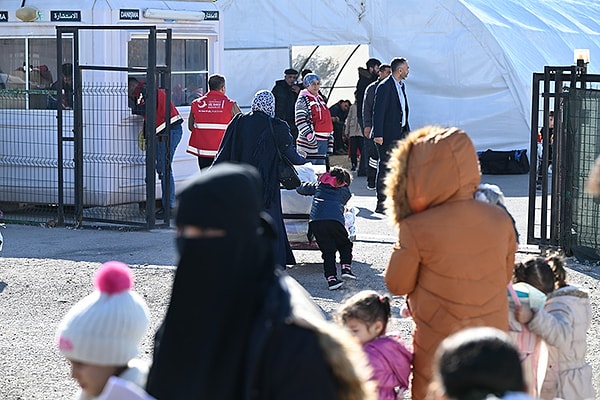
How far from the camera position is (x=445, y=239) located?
4.43 m

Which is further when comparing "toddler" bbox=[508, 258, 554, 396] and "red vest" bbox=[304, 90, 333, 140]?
"red vest" bbox=[304, 90, 333, 140]

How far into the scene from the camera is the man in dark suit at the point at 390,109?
536 inches

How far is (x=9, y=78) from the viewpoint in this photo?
14.1 meters

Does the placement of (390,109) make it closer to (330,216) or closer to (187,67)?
(187,67)

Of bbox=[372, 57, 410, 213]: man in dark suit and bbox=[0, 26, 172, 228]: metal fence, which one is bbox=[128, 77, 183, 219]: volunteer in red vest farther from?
bbox=[372, 57, 410, 213]: man in dark suit

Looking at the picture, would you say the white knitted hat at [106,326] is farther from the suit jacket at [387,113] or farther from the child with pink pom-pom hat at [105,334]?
the suit jacket at [387,113]

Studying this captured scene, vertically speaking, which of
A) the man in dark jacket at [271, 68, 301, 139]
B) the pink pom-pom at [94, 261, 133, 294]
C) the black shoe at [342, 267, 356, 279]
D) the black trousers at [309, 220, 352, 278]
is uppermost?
the man in dark jacket at [271, 68, 301, 139]

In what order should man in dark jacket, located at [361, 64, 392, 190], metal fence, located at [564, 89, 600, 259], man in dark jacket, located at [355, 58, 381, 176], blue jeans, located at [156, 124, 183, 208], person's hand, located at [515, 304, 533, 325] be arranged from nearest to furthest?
1. person's hand, located at [515, 304, 533, 325]
2. metal fence, located at [564, 89, 600, 259]
3. blue jeans, located at [156, 124, 183, 208]
4. man in dark jacket, located at [361, 64, 392, 190]
5. man in dark jacket, located at [355, 58, 381, 176]

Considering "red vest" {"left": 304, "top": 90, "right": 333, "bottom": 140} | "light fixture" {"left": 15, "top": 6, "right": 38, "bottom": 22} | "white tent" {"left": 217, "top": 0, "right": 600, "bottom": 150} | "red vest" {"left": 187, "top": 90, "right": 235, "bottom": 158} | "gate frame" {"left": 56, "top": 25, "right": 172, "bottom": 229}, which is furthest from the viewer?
"white tent" {"left": 217, "top": 0, "right": 600, "bottom": 150}

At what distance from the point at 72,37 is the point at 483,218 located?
9496 millimetres

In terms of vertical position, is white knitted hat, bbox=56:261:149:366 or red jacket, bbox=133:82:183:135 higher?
red jacket, bbox=133:82:183:135

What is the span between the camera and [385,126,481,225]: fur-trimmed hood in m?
4.43

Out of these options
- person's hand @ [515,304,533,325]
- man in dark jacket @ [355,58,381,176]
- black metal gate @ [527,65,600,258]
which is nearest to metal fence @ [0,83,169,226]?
black metal gate @ [527,65,600,258]

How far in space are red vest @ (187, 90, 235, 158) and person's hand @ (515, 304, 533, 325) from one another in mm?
7871
